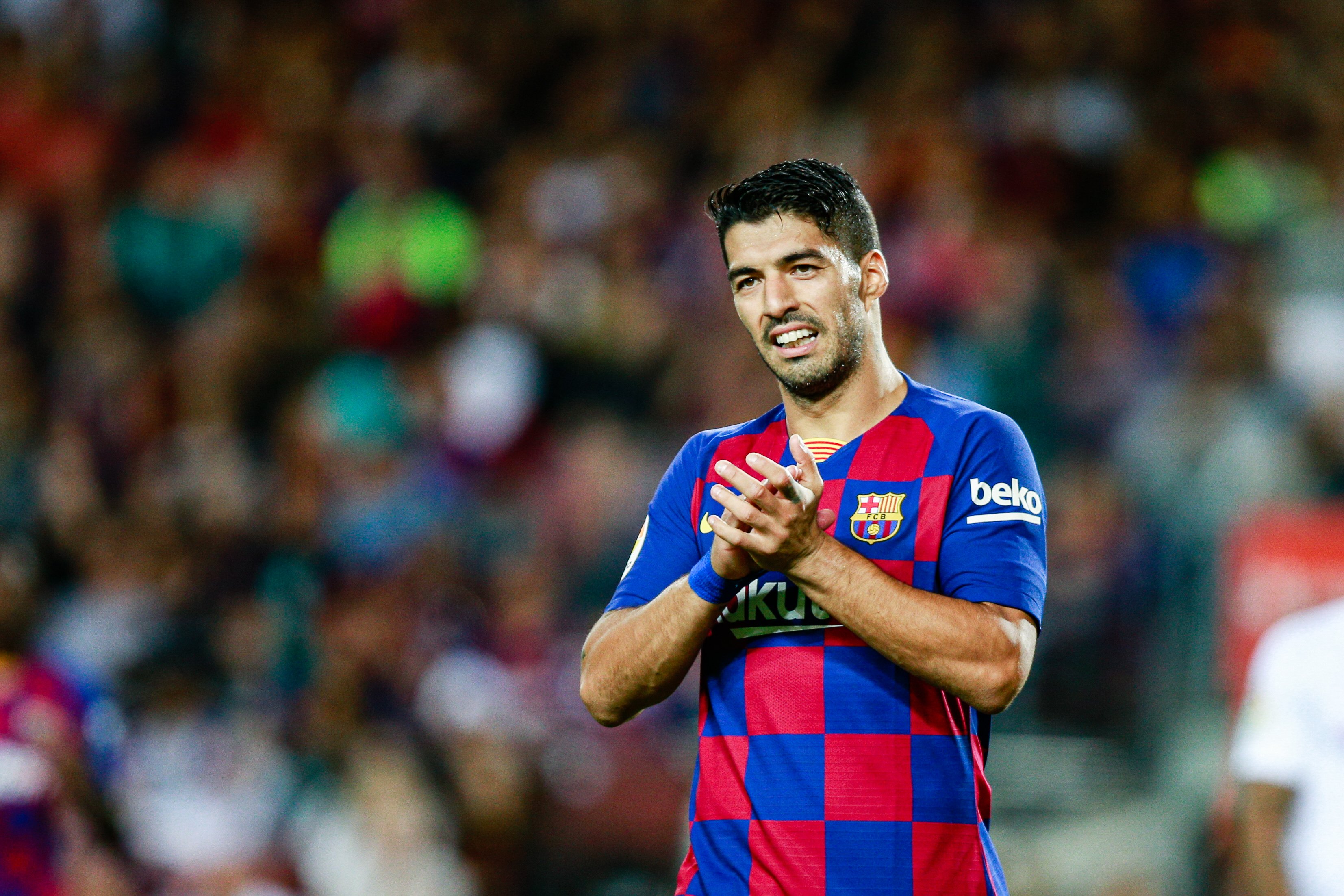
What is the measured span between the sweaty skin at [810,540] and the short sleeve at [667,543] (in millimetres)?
66

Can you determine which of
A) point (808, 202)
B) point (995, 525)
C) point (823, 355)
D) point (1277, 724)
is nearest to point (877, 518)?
point (995, 525)

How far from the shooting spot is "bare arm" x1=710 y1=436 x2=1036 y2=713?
274 cm

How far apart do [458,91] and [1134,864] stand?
684 cm

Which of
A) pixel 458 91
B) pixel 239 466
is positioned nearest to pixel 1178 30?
pixel 458 91

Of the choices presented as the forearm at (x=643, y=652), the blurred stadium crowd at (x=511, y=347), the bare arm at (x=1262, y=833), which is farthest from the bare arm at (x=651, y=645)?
the blurred stadium crowd at (x=511, y=347)

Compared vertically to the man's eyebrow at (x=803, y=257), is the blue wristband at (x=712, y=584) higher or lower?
lower

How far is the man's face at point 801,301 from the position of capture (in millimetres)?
3100

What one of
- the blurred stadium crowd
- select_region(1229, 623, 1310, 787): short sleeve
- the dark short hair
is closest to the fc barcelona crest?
the dark short hair

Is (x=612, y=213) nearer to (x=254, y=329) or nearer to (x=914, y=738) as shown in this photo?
(x=254, y=329)

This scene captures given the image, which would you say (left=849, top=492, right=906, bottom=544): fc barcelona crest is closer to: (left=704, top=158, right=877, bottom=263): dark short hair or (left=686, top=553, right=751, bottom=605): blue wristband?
(left=686, top=553, right=751, bottom=605): blue wristband

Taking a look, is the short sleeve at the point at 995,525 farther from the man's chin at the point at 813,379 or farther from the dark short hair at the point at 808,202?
the dark short hair at the point at 808,202

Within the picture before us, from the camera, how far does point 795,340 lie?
3125mm

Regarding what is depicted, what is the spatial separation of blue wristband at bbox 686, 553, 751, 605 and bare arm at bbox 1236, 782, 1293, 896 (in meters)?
2.50

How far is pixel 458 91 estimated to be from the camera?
1102 cm
